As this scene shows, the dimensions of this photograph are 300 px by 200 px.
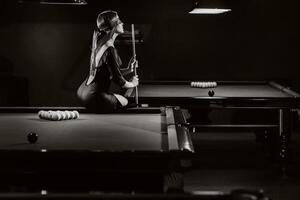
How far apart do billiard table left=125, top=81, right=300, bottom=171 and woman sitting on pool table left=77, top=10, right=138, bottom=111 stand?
0.34 m

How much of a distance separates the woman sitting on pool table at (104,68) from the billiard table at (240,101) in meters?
0.34

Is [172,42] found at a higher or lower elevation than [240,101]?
higher

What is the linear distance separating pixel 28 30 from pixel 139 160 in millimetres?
6485

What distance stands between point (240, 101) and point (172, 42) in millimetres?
3534

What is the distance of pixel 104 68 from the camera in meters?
4.87

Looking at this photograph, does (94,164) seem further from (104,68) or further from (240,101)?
(240,101)

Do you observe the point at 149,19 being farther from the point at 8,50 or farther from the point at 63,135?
the point at 63,135

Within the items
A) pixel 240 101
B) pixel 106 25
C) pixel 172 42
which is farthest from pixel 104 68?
pixel 172 42

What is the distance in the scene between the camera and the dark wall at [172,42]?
866cm

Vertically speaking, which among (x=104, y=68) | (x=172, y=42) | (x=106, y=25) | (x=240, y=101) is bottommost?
(x=240, y=101)

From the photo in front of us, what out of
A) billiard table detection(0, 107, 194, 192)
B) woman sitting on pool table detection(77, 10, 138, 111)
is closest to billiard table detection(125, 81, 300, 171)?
woman sitting on pool table detection(77, 10, 138, 111)

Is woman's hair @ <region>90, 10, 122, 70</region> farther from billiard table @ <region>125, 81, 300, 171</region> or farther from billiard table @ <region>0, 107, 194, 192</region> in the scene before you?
billiard table @ <region>0, 107, 194, 192</region>

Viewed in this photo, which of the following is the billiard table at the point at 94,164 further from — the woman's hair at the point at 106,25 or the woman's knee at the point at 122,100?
the woman's knee at the point at 122,100

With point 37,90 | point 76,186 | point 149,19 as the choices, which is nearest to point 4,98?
point 37,90
